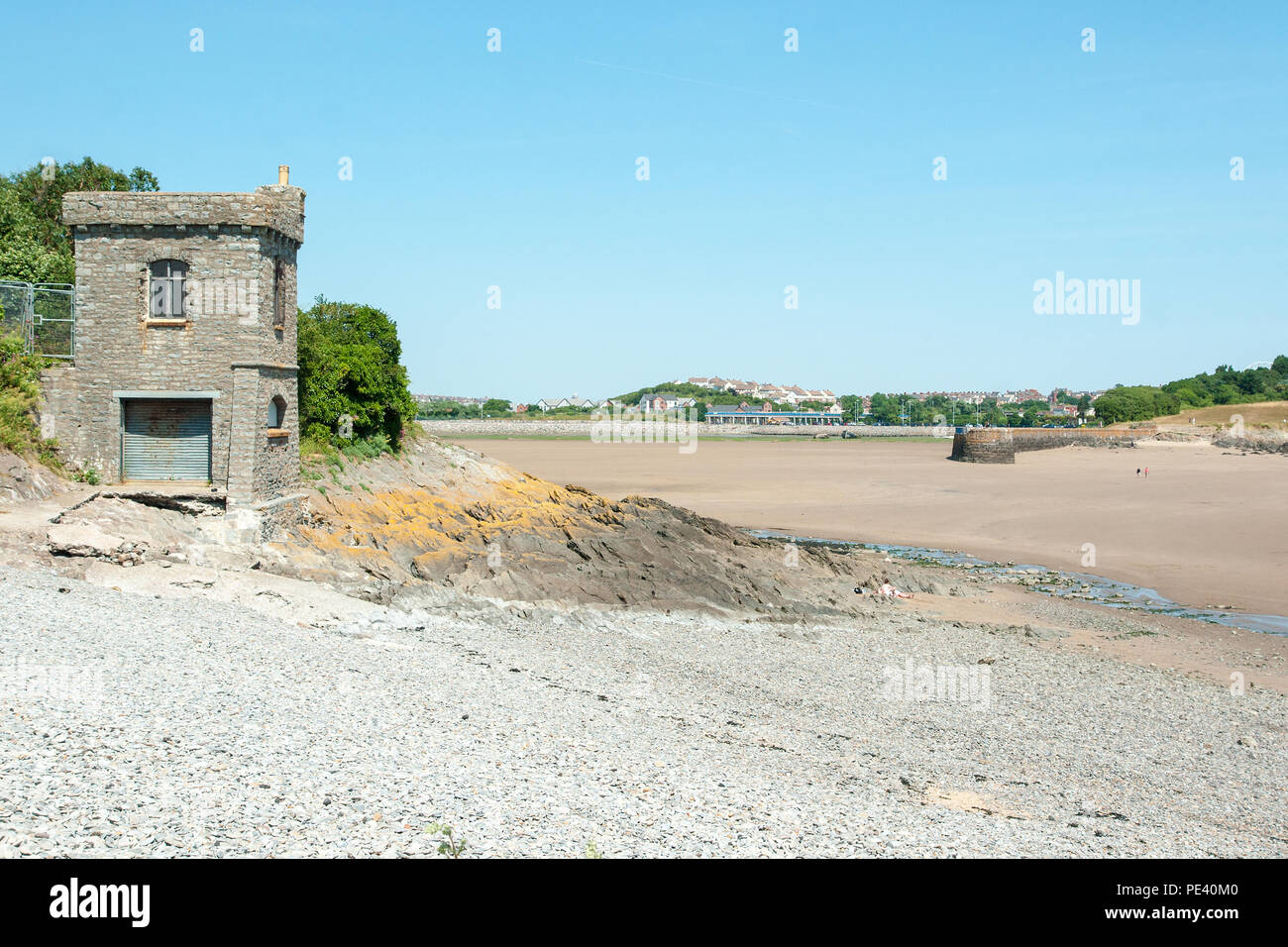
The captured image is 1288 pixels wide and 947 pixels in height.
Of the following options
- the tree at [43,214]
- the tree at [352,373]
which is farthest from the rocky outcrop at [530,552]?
the tree at [43,214]

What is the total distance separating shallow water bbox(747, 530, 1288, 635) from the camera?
2469cm

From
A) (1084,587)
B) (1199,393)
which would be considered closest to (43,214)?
(1084,587)

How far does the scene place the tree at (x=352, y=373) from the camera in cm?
2877

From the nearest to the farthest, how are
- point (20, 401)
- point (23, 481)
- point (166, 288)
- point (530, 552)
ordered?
point (23, 481), point (20, 401), point (166, 288), point (530, 552)

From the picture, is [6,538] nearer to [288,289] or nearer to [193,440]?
[193,440]

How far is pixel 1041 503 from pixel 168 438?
41867 millimetres

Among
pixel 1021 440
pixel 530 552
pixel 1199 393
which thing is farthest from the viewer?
pixel 1199 393

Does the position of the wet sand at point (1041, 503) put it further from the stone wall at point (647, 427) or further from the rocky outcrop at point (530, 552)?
the stone wall at point (647, 427)

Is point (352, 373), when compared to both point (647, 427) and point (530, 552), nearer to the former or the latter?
point (530, 552)

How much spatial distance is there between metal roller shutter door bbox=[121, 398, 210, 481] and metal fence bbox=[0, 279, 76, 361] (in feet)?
7.97

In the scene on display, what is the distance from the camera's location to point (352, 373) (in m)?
29.8

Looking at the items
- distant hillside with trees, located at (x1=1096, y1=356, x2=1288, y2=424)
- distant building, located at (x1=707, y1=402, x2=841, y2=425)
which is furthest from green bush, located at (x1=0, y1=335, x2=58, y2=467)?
distant building, located at (x1=707, y1=402, x2=841, y2=425)

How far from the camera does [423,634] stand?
1772 cm
